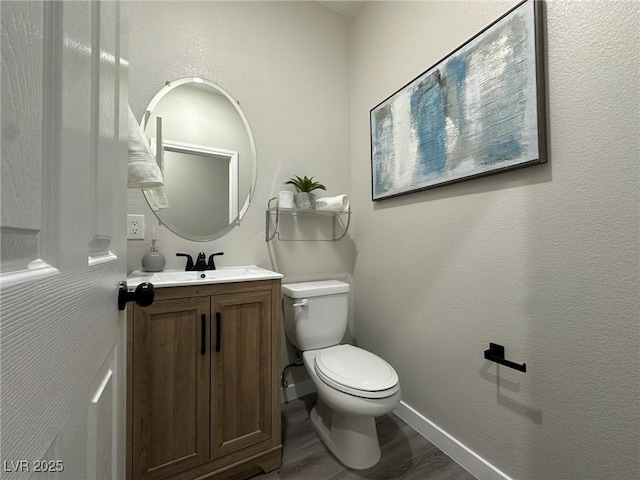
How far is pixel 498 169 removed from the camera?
103cm

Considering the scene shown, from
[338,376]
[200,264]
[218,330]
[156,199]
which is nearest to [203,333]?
[218,330]

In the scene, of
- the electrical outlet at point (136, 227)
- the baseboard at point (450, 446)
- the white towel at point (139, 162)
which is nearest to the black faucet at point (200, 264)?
the electrical outlet at point (136, 227)

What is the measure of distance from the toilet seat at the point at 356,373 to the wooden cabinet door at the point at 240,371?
10.8 inches

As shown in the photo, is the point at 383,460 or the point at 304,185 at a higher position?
the point at 304,185

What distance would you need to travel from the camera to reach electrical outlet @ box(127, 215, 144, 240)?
1.28 meters

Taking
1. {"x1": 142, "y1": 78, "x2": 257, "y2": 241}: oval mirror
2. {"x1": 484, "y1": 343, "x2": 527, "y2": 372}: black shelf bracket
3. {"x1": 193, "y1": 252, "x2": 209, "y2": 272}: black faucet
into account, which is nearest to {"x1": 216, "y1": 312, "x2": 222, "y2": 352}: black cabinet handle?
{"x1": 193, "y1": 252, "x2": 209, "y2": 272}: black faucet

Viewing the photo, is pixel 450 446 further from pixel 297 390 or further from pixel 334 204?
pixel 334 204

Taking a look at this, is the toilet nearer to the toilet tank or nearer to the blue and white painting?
the toilet tank

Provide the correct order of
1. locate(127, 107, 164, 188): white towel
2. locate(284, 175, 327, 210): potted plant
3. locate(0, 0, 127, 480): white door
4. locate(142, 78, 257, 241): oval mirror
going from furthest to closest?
1. locate(284, 175, 327, 210): potted plant
2. locate(142, 78, 257, 241): oval mirror
3. locate(127, 107, 164, 188): white towel
4. locate(0, 0, 127, 480): white door

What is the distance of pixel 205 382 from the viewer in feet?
3.48

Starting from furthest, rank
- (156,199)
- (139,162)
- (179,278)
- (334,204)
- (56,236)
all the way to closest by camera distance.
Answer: (334,204), (156,199), (179,278), (139,162), (56,236)

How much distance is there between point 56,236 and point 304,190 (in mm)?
1423

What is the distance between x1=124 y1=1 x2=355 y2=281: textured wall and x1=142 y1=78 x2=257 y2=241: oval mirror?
5cm

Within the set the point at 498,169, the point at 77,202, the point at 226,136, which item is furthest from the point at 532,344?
the point at 226,136
